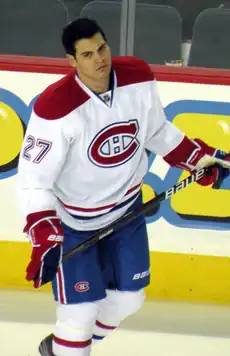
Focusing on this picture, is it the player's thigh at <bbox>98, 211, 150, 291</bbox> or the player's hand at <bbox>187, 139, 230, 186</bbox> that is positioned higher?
the player's hand at <bbox>187, 139, 230, 186</bbox>

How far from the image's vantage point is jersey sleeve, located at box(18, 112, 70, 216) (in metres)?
1.71

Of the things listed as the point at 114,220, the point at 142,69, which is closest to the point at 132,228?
the point at 114,220

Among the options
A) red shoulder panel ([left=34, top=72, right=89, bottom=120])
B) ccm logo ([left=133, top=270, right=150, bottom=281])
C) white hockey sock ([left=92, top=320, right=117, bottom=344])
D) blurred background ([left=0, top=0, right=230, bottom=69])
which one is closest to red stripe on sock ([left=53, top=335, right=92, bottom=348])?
white hockey sock ([left=92, top=320, right=117, bottom=344])

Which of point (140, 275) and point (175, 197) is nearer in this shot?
point (140, 275)

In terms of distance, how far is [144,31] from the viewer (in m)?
2.71

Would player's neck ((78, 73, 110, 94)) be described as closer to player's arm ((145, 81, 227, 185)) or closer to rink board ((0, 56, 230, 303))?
player's arm ((145, 81, 227, 185))

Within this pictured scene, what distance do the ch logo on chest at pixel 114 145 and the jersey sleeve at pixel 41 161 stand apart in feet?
0.26

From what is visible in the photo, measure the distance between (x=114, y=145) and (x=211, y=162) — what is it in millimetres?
354

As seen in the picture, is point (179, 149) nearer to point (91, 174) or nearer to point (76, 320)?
point (91, 174)

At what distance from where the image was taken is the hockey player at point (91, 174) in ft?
5.64

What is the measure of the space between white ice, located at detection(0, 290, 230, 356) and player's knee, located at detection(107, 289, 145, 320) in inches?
13.7

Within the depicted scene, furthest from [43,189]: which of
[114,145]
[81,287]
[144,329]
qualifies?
[144,329]

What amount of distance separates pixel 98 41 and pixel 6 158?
3.21 ft

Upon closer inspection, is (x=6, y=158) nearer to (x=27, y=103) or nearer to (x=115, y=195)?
(x=27, y=103)
